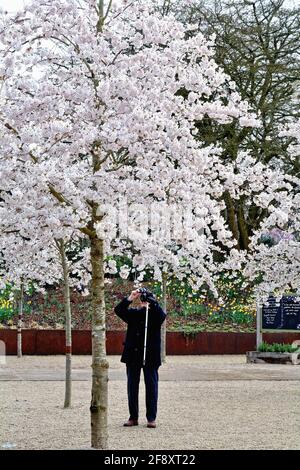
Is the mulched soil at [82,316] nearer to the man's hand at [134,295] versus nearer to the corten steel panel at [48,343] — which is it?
the corten steel panel at [48,343]

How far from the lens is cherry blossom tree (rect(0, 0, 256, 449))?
8477mm

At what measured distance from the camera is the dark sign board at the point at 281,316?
24.5m

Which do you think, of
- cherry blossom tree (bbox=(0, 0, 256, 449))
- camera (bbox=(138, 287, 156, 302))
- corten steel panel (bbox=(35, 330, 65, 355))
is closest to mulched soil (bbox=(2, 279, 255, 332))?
corten steel panel (bbox=(35, 330, 65, 355))

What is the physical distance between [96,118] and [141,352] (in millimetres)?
3221

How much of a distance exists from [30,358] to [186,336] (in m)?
4.79

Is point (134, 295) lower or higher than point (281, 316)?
higher

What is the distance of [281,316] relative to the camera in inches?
965

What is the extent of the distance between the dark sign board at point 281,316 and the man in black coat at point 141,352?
13902mm

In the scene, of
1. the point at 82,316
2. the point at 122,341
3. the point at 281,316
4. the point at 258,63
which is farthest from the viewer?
the point at 258,63

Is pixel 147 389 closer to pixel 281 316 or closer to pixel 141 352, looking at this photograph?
pixel 141 352

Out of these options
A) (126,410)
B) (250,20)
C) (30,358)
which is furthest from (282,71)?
(126,410)

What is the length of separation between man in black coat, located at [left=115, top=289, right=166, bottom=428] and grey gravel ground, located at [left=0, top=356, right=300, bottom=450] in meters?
0.26

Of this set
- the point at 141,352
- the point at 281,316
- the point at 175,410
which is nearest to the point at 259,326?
the point at 281,316
